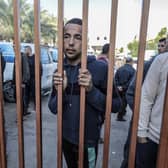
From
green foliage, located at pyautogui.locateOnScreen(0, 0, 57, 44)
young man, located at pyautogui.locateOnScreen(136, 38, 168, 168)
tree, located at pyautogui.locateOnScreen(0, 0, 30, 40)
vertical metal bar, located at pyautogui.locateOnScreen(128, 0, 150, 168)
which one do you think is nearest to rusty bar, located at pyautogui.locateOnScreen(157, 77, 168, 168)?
vertical metal bar, located at pyautogui.locateOnScreen(128, 0, 150, 168)

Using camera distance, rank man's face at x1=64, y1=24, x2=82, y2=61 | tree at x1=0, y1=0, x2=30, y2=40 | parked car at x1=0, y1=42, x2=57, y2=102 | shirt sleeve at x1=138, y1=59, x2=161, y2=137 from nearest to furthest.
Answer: tree at x1=0, y1=0, x2=30, y2=40 → man's face at x1=64, y1=24, x2=82, y2=61 → shirt sleeve at x1=138, y1=59, x2=161, y2=137 → parked car at x1=0, y1=42, x2=57, y2=102

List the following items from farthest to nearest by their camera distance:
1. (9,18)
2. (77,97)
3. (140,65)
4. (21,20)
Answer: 1. (77,97)
2. (9,18)
3. (21,20)
4. (140,65)

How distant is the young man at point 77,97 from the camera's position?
127 cm

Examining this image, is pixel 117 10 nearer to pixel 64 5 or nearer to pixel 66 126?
pixel 64 5

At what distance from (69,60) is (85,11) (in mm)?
513

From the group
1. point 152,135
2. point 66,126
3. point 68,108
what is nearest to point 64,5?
point 68,108

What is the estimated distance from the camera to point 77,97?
1352 millimetres

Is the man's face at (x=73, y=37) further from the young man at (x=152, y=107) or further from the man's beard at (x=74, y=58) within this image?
the young man at (x=152, y=107)

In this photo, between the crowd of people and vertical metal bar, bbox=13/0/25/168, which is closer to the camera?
vertical metal bar, bbox=13/0/25/168

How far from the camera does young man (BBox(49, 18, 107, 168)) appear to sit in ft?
4.17

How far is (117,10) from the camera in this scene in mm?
909

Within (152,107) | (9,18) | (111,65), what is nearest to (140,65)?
(111,65)

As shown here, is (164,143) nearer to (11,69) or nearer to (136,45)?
(136,45)

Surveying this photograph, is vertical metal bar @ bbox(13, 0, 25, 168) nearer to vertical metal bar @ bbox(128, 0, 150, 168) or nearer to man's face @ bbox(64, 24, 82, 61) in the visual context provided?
man's face @ bbox(64, 24, 82, 61)
